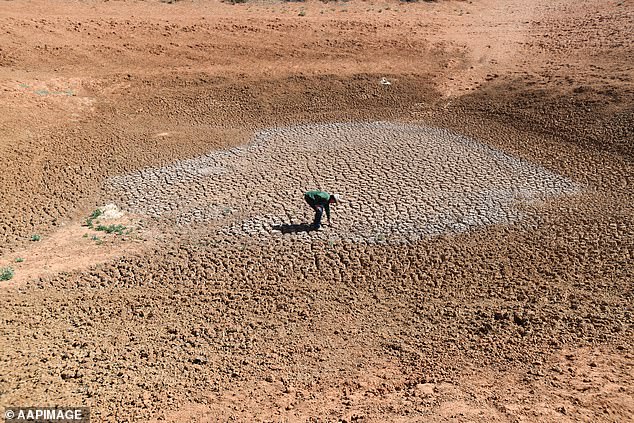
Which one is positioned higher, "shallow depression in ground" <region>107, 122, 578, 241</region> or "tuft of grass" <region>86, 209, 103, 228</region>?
"shallow depression in ground" <region>107, 122, 578, 241</region>

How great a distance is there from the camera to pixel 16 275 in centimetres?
1151

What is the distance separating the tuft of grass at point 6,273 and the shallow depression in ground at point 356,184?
3.43 m

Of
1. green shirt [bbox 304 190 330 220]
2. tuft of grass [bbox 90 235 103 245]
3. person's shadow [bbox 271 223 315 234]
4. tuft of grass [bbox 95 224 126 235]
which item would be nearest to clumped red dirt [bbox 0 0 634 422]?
tuft of grass [bbox 90 235 103 245]

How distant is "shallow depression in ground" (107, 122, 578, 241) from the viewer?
1326 centimetres

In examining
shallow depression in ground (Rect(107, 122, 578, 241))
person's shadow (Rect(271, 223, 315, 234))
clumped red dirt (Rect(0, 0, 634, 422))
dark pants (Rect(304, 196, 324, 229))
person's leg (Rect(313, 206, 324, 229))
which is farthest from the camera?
shallow depression in ground (Rect(107, 122, 578, 241))

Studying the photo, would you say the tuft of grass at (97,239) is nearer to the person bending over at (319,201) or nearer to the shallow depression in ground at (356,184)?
the shallow depression in ground at (356,184)

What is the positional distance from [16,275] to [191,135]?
25.1 feet

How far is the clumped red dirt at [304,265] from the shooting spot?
351 inches

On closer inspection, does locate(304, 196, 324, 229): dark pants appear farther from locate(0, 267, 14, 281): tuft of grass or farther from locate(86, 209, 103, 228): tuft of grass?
locate(0, 267, 14, 281): tuft of grass

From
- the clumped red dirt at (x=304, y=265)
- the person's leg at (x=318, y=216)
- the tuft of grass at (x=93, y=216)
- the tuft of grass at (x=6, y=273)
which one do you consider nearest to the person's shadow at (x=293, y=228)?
the person's leg at (x=318, y=216)

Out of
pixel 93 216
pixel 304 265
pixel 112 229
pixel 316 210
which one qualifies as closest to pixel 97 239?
pixel 112 229

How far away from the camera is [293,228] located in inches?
512

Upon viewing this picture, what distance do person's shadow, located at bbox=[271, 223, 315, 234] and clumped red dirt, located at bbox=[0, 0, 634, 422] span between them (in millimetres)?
512

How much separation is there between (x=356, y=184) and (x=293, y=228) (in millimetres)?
2697
